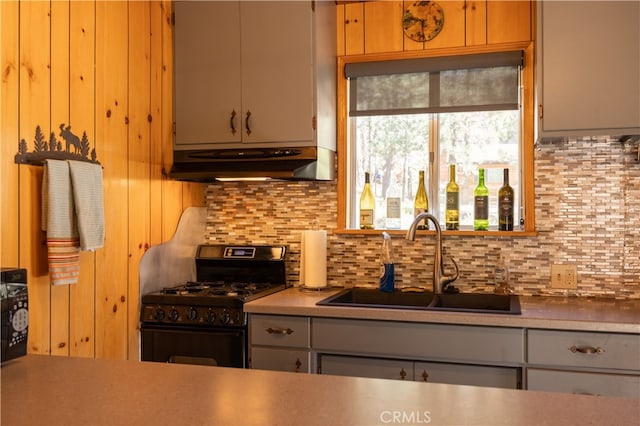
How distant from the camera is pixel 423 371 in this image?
2.42m

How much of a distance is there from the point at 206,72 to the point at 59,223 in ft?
4.14

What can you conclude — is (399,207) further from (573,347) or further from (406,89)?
(573,347)

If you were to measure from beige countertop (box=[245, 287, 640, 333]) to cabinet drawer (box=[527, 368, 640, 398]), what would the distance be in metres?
0.18

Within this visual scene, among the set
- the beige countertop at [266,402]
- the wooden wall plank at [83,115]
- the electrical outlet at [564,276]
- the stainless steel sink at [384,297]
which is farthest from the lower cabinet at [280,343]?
the electrical outlet at [564,276]

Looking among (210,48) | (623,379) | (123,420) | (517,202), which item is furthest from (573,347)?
(210,48)

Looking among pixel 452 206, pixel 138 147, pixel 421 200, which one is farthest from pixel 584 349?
pixel 138 147

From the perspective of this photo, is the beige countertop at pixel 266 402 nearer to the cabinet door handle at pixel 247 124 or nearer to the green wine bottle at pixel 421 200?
the cabinet door handle at pixel 247 124

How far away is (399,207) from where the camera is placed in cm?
316

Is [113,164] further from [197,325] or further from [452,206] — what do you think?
[452,206]

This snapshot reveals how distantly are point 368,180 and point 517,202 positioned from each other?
2.60 ft

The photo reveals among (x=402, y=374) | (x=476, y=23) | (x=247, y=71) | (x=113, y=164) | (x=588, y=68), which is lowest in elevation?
(x=402, y=374)

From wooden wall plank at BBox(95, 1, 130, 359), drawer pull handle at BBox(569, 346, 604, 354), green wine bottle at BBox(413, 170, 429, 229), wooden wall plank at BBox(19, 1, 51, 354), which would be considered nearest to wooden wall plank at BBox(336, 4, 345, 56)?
green wine bottle at BBox(413, 170, 429, 229)

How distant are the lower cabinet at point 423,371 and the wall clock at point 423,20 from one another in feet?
5.51

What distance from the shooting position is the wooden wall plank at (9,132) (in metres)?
1.94
